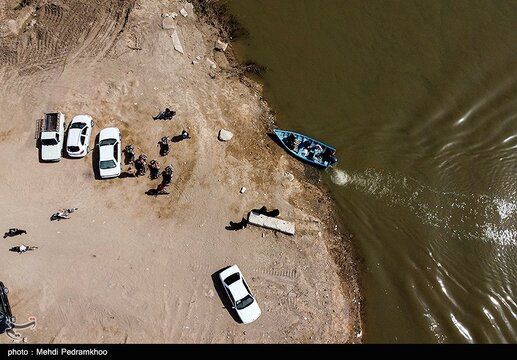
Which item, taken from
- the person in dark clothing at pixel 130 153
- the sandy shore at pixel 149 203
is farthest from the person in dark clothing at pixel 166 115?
the person in dark clothing at pixel 130 153

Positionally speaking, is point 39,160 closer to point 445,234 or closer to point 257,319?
point 257,319

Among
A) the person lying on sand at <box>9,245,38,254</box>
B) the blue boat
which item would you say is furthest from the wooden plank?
the person lying on sand at <box>9,245,38,254</box>

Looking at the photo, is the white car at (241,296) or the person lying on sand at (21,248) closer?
the white car at (241,296)

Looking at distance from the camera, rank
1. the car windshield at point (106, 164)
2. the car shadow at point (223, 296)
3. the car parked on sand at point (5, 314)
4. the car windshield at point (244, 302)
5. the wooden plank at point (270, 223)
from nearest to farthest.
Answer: the car parked on sand at point (5, 314) < the car windshield at point (244, 302) < the car shadow at point (223, 296) < the car windshield at point (106, 164) < the wooden plank at point (270, 223)

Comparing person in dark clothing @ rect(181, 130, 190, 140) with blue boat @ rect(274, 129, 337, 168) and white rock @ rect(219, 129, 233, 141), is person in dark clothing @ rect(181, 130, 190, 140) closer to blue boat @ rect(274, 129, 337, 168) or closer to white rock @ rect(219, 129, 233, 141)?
white rock @ rect(219, 129, 233, 141)

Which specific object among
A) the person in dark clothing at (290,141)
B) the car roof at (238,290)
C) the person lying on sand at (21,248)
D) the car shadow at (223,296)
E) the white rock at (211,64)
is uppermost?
the white rock at (211,64)

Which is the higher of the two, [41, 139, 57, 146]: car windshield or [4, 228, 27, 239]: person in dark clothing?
[41, 139, 57, 146]: car windshield

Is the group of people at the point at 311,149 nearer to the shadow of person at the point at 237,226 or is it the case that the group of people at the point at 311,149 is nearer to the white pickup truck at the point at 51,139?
the shadow of person at the point at 237,226

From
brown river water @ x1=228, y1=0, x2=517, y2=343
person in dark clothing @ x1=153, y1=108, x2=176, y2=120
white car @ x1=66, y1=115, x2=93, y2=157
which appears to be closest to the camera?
white car @ x1=66, y1=115, x2=93, y2=157
